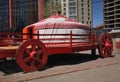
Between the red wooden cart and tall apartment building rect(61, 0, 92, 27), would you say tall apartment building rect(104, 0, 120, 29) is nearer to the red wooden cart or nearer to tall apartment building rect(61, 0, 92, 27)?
tall apartment building rect(61, 0, 92, 27)

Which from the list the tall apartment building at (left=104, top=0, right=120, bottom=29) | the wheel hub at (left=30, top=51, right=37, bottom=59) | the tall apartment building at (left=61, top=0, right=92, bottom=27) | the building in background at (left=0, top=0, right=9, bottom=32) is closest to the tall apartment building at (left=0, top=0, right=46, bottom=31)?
the building in background at (left=0, top=0, right=9, bottom=32)

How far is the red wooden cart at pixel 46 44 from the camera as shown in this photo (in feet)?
33.4

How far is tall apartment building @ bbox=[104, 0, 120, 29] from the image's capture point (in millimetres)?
114875

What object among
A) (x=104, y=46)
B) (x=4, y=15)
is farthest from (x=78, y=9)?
(x=104, y=46)

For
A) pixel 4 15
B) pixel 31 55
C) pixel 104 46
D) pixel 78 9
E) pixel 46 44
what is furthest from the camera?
pixel 78 9

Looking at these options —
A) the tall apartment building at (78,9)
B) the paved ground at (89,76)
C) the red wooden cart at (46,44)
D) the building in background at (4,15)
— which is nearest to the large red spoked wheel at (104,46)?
the red wooden cart at (46,44)

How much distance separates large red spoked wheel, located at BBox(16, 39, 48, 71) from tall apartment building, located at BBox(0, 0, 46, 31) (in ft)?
194

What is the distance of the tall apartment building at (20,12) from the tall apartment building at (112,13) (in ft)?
150

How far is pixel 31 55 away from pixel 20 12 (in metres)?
71.8

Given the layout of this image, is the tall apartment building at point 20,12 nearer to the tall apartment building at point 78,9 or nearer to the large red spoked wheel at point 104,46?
the tall apartment building at point 78,9

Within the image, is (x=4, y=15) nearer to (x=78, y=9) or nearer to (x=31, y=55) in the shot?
(x=78, y=9)

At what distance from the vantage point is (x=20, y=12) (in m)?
80.4

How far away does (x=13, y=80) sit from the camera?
8.49 m

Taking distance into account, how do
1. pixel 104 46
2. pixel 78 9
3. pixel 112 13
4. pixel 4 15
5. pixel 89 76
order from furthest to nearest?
pixel 78 9, pixel 112 13, pixel 4 15, pixel 104 46, pixel 89 76
